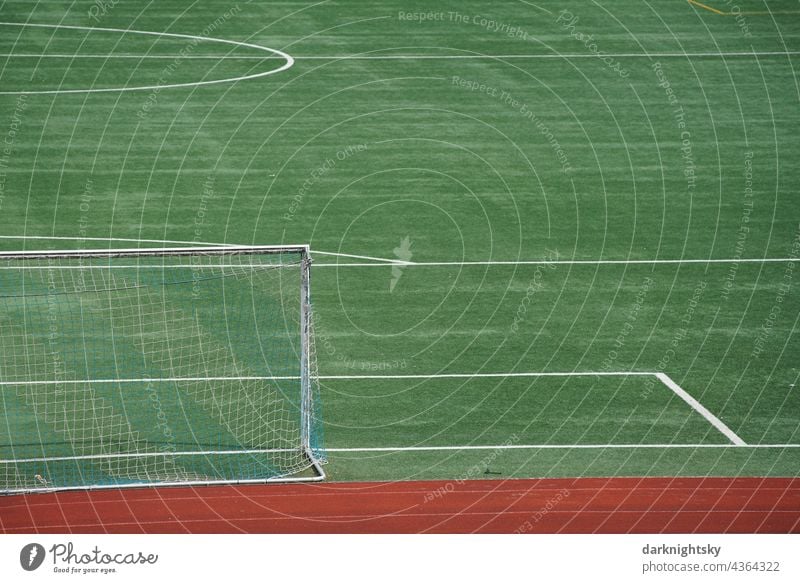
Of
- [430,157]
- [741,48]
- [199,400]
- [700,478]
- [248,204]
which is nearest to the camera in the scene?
[700,478]

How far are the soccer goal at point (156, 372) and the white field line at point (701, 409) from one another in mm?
5148

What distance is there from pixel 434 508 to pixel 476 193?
12.4 metres

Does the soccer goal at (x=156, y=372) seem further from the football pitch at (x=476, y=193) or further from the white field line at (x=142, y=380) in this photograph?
the football pitch at (x=476, y=193)

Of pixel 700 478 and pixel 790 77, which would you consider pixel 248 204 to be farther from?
pixel 790 77

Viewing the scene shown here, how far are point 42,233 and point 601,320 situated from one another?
10633 millimetres

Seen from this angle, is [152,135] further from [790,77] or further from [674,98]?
[790,77]

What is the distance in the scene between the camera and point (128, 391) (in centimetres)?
1809

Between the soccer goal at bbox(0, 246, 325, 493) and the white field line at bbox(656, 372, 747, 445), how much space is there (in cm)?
515

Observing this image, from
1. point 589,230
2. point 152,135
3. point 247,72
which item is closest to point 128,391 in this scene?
point 589,230

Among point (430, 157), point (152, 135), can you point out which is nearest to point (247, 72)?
point (152, 135)

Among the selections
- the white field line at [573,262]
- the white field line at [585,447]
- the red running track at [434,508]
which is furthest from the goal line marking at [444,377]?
the white field line at [573,262]

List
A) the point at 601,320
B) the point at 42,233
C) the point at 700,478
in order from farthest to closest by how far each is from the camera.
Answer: the point at 42,233 → the point at 601,320 → the point at 700,478

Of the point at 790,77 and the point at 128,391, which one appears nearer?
the point at 128,391

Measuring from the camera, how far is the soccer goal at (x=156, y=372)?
16.0 m
